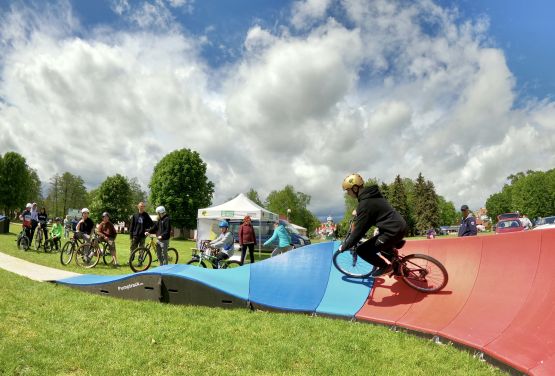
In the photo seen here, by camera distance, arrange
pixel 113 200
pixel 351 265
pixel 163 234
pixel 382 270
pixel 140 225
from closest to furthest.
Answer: pixel 382 270 < pixel 351 265 < pixel 163 234 < pixel 140 225 < pixel 113 200

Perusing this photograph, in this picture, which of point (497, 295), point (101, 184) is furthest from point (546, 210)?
point (497, 295)

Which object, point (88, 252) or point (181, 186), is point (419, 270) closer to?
point (88, 252)

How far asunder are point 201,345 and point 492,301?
3.61m

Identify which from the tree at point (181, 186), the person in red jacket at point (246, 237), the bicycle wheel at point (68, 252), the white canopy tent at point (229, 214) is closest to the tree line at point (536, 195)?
the tree at point (181, 186)

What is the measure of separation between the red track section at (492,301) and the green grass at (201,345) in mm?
273

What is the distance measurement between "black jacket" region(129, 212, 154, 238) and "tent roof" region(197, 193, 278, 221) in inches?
328

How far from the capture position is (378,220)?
221 inches

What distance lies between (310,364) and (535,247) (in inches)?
119

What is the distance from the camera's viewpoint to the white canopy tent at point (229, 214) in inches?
826

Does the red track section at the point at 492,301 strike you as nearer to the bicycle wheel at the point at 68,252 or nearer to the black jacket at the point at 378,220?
the black jacket at the point at 378,220

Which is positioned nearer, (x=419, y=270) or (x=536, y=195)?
(x=419, y=270)

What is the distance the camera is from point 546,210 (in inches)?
3292

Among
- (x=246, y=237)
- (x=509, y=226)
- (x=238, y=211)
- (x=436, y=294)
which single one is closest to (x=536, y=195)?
(x=509, y=226)

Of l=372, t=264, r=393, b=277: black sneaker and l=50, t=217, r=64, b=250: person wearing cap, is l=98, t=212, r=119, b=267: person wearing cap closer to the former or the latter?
l=50, t=217, r=64, b=250: person wearing cap
